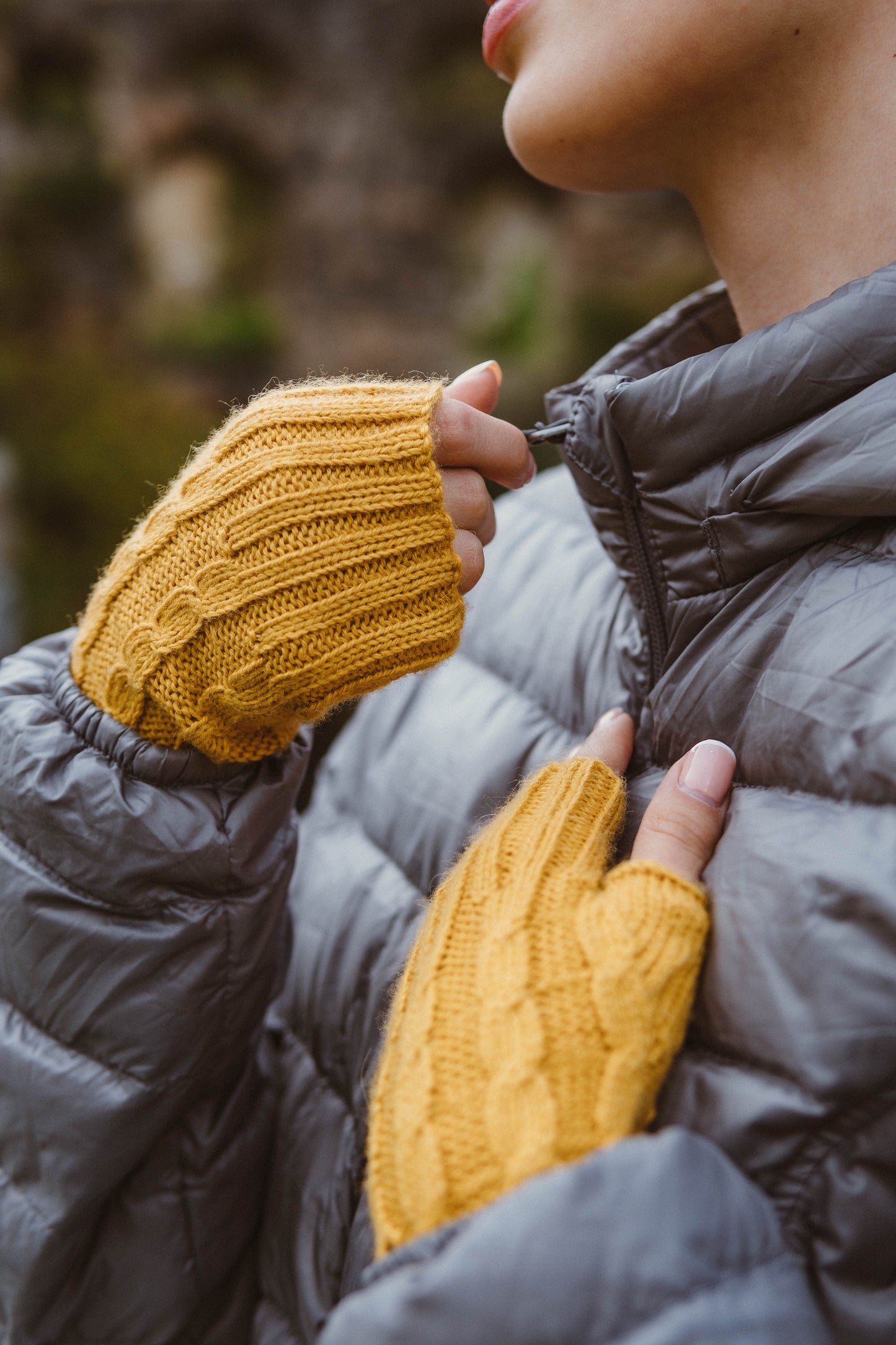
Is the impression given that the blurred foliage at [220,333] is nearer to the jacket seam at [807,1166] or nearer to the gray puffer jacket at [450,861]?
the gray puffer jacket at [450,861]

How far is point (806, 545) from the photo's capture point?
73 centimetres

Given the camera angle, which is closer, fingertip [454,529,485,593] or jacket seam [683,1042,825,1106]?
jacket seam [683,1042,825,1106]

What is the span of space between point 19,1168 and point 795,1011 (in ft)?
2.46

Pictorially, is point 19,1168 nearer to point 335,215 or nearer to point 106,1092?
point 106,1092

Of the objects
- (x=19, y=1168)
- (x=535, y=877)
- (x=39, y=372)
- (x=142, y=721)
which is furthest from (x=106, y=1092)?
(x=39, y=372)

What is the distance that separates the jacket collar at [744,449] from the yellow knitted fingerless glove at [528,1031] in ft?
0.98

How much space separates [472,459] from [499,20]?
53 centimetres

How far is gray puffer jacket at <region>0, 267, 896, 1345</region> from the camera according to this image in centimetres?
49

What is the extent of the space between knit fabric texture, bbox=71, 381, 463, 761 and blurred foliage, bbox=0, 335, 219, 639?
455cm

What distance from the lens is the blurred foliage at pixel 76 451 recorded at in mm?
5609

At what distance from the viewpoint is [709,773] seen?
69cm

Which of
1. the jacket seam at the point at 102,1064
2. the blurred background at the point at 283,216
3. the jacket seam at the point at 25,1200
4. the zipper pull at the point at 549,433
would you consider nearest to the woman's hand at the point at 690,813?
the zipper pull at the point at 549,433

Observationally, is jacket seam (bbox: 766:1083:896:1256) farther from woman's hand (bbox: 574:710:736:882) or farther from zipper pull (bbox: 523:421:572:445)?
zipper pull (bbox: 523:421:572:445)

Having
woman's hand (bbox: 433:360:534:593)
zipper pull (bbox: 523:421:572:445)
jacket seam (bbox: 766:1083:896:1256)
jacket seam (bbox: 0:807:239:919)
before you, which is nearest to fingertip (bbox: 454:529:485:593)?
woman's hand (bbox: 433:360:534:593)
